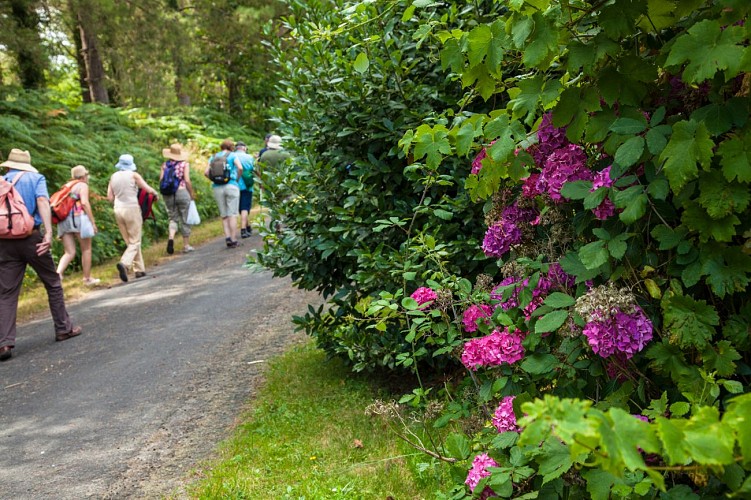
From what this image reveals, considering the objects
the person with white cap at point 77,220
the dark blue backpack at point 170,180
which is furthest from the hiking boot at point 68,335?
the dark blue backpack at point 170,180

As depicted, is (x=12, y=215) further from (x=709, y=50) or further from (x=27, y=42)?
(x=27, y=42)

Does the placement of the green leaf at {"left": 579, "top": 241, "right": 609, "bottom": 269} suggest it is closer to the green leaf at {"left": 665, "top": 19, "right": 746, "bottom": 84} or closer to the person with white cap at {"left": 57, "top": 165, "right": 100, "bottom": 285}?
A: the green leaf at {"left": 665, "top": 19, "right": 746, "bottom": 84}

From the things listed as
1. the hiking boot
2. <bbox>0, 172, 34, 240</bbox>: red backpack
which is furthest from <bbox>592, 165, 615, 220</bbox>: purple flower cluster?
the hiking boot

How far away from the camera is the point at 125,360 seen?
774cm

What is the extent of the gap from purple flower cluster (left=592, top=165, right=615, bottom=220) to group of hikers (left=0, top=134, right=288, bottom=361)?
3.98 metres

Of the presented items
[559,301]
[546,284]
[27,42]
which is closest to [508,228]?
[546,284]

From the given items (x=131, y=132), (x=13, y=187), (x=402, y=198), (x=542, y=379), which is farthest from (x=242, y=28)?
(x=542, y=379)

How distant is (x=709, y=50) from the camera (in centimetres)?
199

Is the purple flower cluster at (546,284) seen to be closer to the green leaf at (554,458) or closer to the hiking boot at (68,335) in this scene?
the green leaf at (554,458)

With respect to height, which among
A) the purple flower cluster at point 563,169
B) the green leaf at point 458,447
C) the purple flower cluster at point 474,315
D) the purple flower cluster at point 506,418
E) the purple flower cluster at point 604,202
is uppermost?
the purple flower cluster at point 563,169

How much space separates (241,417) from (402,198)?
214 cm

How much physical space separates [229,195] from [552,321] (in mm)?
13164

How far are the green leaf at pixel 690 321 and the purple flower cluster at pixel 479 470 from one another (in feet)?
2.95

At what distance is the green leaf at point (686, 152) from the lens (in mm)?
2021
